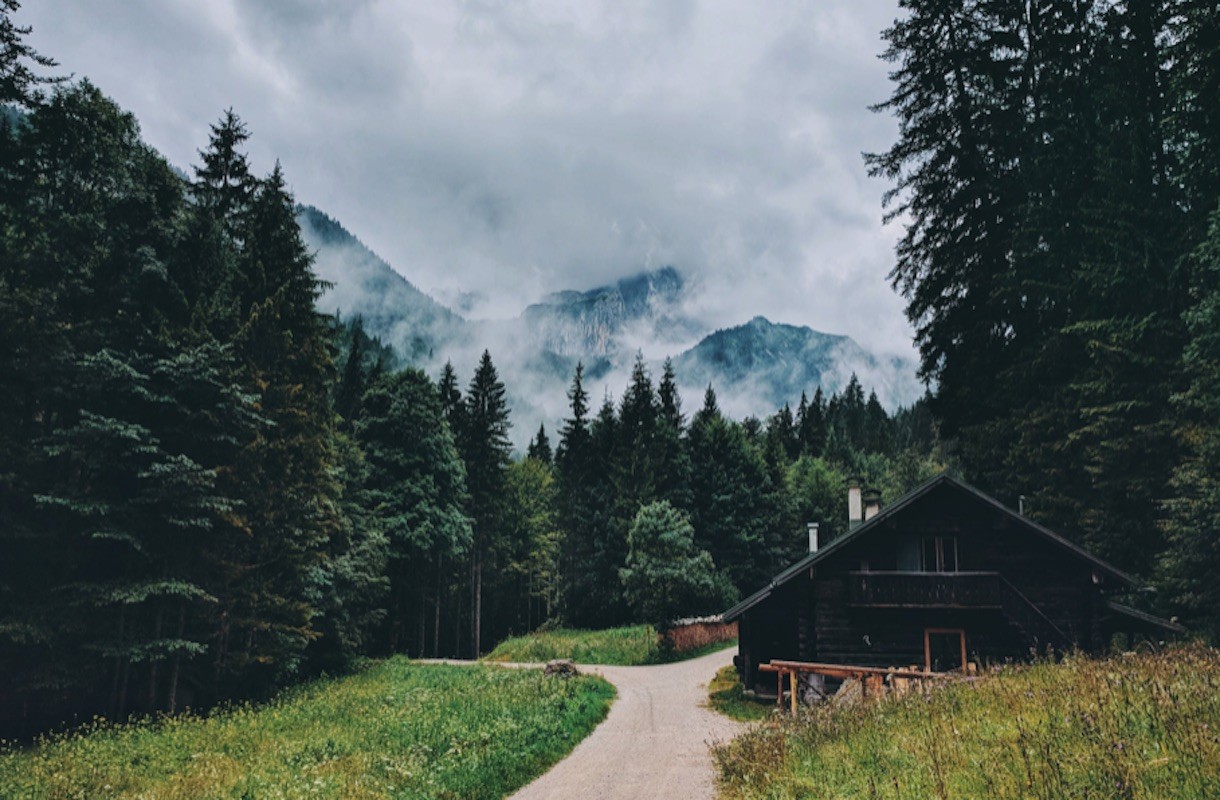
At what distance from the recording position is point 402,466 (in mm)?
39594

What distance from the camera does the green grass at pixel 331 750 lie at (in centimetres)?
1195

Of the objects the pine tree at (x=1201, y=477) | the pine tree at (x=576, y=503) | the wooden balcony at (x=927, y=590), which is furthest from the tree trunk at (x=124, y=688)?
the pine tree at (x=576, y=503)

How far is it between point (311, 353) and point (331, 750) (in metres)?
16.5

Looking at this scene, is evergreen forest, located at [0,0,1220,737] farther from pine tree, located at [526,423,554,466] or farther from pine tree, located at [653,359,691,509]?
pine tree, located at [526,423,554,466]

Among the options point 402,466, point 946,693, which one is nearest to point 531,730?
point 946,693

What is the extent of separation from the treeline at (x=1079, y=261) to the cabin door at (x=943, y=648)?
233 inches

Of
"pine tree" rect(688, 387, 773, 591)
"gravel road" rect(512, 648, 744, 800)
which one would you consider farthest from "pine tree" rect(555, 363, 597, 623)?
"gravel road" rect(512, 648, 744, 800)

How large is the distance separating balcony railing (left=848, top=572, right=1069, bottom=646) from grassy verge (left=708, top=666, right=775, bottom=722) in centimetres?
478

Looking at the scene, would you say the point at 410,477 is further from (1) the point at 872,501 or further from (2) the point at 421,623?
(1) the point at 872,501

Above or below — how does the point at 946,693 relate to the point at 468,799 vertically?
above

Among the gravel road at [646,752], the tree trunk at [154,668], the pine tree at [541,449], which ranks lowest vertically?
the gravel road at [646,752]

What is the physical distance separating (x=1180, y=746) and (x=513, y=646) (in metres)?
38.5

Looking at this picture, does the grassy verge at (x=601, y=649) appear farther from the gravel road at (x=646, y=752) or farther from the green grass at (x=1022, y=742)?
the green grass at (x=1022, y=742)

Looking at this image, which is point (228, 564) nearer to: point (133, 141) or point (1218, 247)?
point (133, 141)
